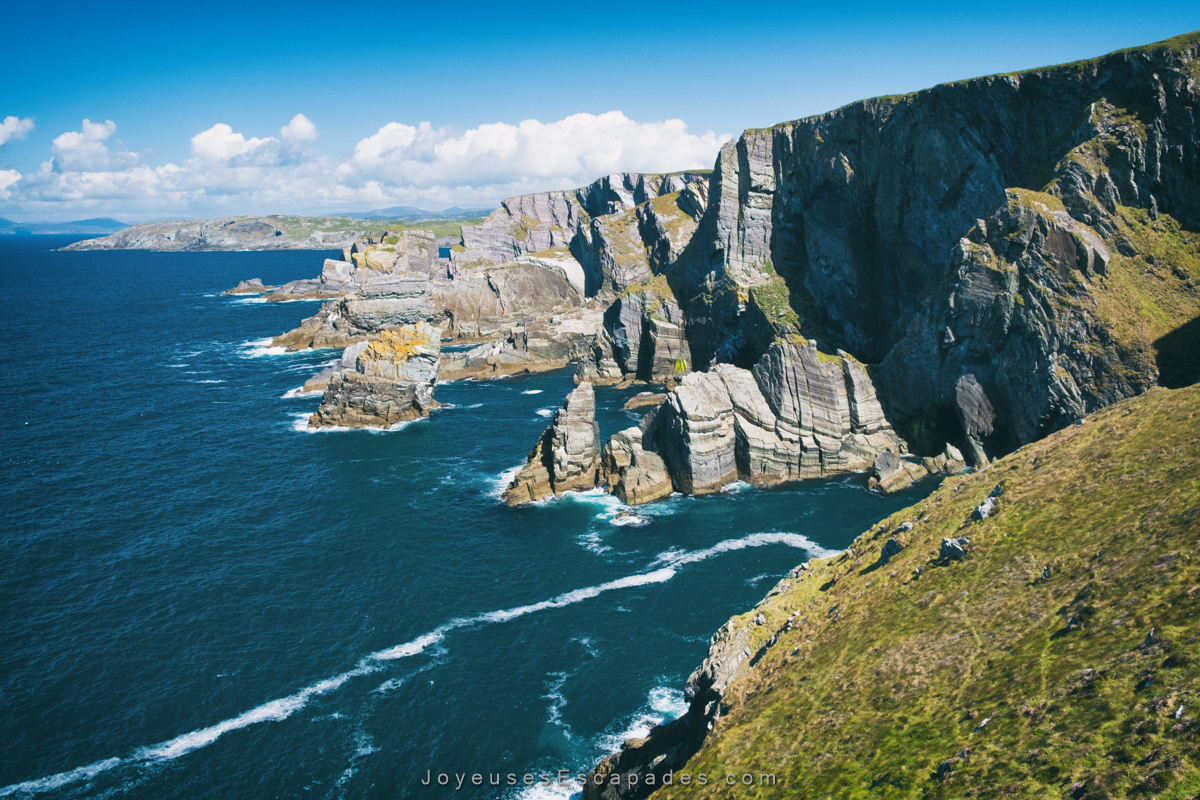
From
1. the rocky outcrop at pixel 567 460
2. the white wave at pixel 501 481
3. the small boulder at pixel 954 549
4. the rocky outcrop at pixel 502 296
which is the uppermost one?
the rocky outcrop at pixel 502 296

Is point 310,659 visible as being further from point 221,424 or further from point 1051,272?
point 1051,272

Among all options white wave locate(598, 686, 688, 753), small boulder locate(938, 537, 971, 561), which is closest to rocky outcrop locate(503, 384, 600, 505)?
white wave locate(598, 686, 688, 753)

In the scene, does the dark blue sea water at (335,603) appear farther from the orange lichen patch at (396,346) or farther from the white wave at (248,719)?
the orange lichen patch at (396,346)

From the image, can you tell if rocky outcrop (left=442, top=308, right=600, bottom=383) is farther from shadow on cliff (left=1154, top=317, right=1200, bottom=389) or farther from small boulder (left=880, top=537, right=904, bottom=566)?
small boulder (left=880, top=537, right=904, bottom=566)

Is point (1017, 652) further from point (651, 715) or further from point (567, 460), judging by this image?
point (567, 460)

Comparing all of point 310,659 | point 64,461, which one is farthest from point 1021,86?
point 64,461

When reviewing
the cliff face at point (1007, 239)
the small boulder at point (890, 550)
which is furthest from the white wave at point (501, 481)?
the small boulder at point (890, 550)
